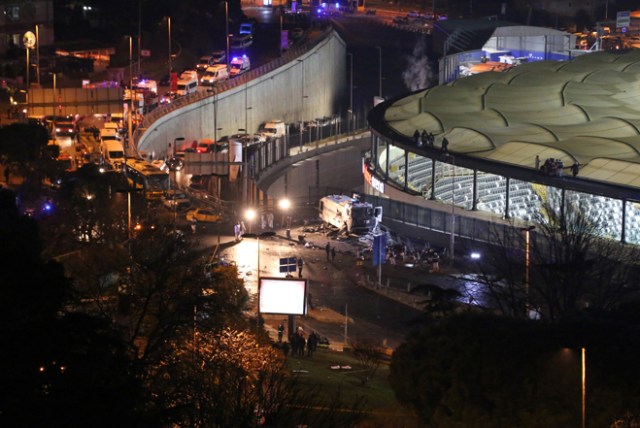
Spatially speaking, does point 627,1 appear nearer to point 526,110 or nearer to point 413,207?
point 526,110

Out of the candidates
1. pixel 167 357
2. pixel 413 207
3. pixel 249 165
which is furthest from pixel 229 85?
pixel 167 357

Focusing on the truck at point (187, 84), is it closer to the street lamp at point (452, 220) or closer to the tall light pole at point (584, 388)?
the street lamp at point (452, 220)

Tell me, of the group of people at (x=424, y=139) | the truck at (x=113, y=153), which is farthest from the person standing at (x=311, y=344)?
the truck at (x=113, y=153)

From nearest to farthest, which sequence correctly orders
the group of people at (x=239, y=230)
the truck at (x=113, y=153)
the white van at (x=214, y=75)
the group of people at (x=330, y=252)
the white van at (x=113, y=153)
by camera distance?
1. the group of people at (x=330, y=252)
2. the group of people at (x=239, y=230)
3. the truck at (x=113, y=153)
4. the white van at (x=113, y=153)
5. the white van at (x=214, y=75)

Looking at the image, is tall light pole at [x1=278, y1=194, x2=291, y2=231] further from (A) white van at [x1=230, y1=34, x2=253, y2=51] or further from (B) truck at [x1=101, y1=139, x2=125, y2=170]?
(A) white van at [x1=230, y1=34, x2=253, y2=51]

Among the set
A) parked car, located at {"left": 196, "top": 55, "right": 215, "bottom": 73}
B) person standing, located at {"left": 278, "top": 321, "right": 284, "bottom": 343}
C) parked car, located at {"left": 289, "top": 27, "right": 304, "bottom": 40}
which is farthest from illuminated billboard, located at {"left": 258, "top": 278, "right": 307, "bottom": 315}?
parked car, located at {"left": 289, "top": 27, "right": 304, "bottom": 40}

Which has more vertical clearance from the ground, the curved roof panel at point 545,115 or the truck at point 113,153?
the curved roof panel at point 545,115

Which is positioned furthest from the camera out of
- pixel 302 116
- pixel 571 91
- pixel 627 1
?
pixel 627 1
